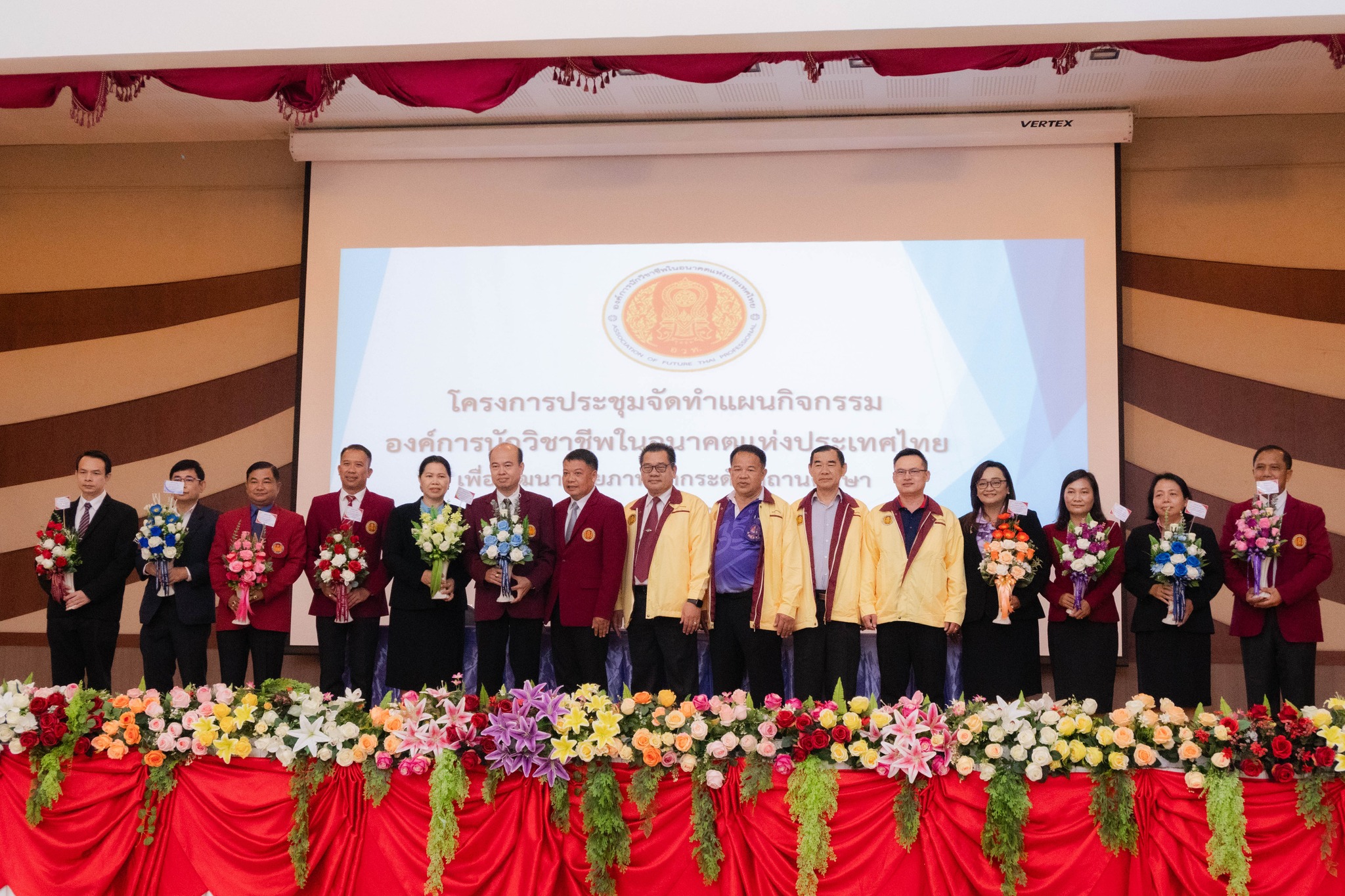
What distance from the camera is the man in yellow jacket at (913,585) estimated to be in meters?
4.09

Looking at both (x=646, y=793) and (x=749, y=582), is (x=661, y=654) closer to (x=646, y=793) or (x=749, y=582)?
(x=749, y=582)

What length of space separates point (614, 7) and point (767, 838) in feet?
8.38

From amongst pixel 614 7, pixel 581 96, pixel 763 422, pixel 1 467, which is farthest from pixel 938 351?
pixel 1 467

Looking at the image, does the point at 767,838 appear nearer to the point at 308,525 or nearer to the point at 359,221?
the point at 308,525

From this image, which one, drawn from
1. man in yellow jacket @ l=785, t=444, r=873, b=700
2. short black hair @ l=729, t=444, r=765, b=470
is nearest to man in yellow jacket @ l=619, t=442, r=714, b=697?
short black hair @ l=729, t=444, r=765, b=470

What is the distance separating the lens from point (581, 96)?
5.55 metres

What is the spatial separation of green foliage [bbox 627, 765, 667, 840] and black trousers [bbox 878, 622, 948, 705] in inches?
62.9

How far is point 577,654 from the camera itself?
4434mm

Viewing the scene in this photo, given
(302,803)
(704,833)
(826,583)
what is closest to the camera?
(704,833)

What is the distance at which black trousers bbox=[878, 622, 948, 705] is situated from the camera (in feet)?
13.4

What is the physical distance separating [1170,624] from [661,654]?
200cm

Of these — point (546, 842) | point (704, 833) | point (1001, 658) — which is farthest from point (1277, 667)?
point (546, 842)

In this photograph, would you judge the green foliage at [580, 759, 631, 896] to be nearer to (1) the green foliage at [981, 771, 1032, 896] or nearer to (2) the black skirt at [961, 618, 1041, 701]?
(1) the green foliage at [981, 771, 1032, 896]

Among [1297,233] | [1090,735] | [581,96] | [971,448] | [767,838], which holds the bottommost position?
[767,838]
